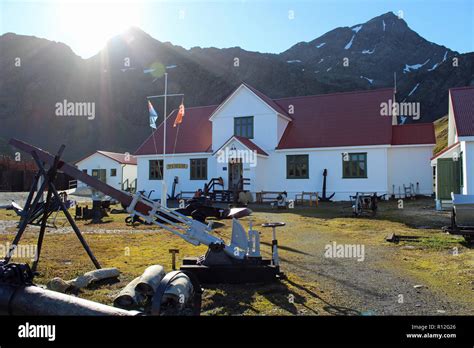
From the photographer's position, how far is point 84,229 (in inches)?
510

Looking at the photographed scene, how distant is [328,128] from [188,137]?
34.9 ft

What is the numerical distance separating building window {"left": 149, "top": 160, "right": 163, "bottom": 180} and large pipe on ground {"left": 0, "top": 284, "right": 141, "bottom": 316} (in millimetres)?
25320

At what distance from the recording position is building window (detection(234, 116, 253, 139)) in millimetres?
27250

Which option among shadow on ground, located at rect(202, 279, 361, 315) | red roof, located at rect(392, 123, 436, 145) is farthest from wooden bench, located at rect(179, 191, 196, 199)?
shadow on ground, located at rect(202, 279, 361, 315)

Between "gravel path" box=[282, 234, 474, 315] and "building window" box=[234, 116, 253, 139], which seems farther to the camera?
"building window" box=[234, 116, 253, 139]

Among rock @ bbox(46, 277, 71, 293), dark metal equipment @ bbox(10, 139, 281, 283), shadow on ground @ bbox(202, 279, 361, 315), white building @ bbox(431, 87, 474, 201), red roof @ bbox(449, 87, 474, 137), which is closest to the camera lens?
shadow on ground @ bbox(202, 279, 361, 315)

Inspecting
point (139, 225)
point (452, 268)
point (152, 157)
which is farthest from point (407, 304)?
point (152, 157)

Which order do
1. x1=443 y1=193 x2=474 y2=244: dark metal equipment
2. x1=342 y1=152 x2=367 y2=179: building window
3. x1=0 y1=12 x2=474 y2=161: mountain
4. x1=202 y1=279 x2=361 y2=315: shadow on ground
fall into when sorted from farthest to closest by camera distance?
x1=0 y1=12 x2=474 y2=161: mountain → x1=342 y1=152 x2=367 y2=179: building window → x1=443 y1=193 x2=474 y2=244: dark metal equipment → x1=202 y1=279 x2=361 y2=315: shadow on ground

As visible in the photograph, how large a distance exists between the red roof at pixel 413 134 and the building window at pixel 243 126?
373 inches

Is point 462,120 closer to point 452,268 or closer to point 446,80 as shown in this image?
point 452,268

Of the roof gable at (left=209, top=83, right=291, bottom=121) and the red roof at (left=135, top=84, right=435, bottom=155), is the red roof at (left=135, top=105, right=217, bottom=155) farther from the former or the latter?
the roof gable at (left=209, top=83, right=291, bottom=121)

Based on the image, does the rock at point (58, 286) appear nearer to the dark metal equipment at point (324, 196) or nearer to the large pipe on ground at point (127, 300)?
the large pipe on ground at point (127, 300)

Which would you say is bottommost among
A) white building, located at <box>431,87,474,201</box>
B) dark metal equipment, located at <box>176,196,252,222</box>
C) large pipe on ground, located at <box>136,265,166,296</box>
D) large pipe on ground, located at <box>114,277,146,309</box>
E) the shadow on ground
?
the shadow on ground

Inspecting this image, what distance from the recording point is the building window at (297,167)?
2550cm
